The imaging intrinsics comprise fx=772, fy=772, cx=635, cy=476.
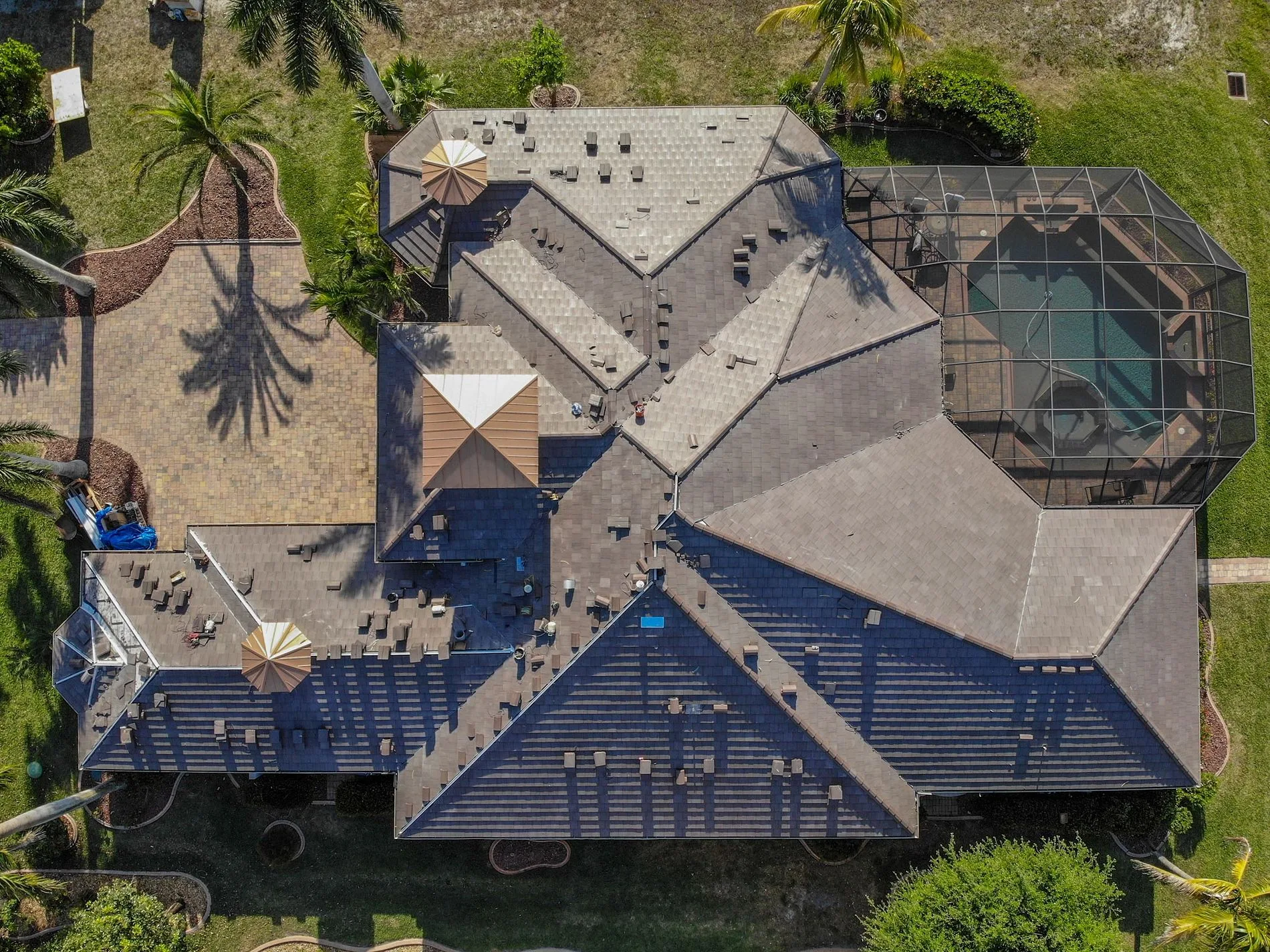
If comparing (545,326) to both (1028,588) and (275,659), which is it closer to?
(275,659)

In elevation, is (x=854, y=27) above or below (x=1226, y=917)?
above

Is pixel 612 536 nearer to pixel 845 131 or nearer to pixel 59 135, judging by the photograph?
pixel 845 131

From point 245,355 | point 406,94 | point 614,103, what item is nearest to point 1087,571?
point 614,103

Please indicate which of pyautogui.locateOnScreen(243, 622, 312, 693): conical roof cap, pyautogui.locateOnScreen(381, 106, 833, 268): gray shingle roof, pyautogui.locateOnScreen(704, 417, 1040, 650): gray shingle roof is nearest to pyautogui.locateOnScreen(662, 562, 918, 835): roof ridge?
pyautogui.locateOnScreen(704, 417, 1040, 650): gray shingle roof

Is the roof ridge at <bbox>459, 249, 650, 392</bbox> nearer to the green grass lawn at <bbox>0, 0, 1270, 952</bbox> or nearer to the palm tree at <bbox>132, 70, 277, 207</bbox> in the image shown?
the green grass lawn at <bbox>0, 0, 1270, 952</bbox>

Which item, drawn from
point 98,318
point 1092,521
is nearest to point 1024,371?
point 1092,521

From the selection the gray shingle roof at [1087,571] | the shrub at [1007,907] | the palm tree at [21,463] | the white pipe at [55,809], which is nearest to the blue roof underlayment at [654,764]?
the shrub at [1007,907]
